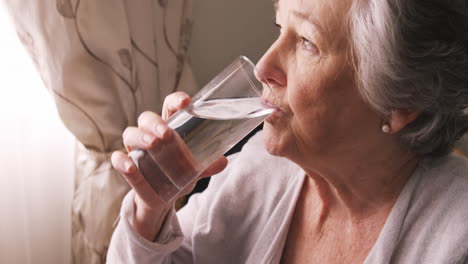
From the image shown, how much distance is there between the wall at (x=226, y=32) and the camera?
7.61 feet

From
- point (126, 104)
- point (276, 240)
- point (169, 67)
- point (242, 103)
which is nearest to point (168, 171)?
point (242, 103)

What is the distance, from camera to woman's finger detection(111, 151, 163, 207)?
99cm

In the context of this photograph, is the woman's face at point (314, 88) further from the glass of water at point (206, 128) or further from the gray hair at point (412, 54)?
the glass of water at point (206, 128)

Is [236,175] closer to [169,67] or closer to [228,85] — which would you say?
[228,85]

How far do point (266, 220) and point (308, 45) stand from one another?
0.48 m

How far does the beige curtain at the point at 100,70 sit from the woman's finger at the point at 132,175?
0.65 metres

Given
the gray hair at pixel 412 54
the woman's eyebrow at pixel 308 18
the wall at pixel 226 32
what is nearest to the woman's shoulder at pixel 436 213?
the gray hair at pixel 412 54

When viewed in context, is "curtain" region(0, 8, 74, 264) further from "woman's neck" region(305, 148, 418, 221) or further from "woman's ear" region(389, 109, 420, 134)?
"woman's ear" region(389, 109, 420, 134)

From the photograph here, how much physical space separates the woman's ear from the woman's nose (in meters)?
0.24

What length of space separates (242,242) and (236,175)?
172 millimetres

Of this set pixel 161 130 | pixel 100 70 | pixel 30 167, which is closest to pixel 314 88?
pixel 161 130

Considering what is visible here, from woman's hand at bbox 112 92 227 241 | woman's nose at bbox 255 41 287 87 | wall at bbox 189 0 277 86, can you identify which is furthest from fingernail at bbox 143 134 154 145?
wall at bbox 189 0 277 86

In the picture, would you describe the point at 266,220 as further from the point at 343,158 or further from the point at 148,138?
the point at 148,138

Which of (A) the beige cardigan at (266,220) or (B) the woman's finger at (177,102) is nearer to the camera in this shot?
(B) the woman's finger at (177,102)
